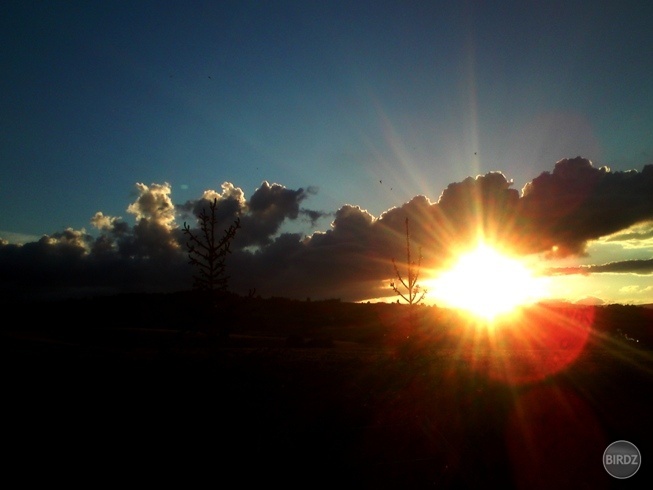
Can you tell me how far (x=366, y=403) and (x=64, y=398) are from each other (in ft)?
21.9

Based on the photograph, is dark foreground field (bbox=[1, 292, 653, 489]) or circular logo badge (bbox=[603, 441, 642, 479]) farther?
circular logo badge (bbox=[603, 441, 642, 479])

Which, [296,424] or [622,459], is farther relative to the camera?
[296,424]

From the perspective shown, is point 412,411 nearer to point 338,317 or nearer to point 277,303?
point 338,317

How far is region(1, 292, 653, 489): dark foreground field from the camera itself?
356 inches

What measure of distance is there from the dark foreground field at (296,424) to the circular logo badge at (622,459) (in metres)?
0.16

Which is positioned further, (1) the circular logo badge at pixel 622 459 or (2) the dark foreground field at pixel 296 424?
(1) the circular logo badge at pixel 622 459

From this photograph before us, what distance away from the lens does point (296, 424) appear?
11.2 metres

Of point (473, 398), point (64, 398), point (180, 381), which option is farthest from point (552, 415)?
point (64, 398)

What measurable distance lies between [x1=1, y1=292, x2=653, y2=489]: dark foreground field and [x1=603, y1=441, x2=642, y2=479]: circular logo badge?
6.4 inches

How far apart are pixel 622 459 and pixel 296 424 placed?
623 cm

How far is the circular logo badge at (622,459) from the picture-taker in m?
9.59

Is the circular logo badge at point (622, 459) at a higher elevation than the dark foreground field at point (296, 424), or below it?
below

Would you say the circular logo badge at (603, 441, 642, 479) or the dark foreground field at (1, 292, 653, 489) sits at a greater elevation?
the dark foreground field at (1, 292, 653, 489)

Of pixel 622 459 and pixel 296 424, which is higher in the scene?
pixel 296 424
